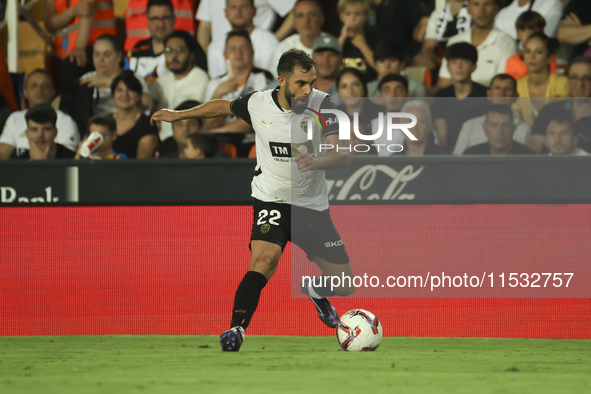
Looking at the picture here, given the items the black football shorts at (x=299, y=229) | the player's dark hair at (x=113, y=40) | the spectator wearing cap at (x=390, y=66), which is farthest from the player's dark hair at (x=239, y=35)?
the black football shorts at (x=299, y=229)

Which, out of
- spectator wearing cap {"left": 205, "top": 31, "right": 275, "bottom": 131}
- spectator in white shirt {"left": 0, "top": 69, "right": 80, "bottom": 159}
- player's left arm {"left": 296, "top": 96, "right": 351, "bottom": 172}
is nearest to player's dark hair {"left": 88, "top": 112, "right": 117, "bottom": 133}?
spectator in white shirt {"left": 0, "top": 69, "right": 80, "bottom": 159}

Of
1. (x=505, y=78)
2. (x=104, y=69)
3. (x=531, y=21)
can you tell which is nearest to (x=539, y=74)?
(x=505, y=78)

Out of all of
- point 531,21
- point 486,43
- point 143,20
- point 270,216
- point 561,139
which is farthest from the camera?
point 143,20

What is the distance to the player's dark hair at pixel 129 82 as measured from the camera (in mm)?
6461

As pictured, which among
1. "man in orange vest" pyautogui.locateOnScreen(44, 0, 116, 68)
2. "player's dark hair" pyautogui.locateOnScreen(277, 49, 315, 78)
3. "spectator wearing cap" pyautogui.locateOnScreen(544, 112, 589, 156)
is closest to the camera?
"player's dark hair" pyautogui.locateOnScreen(277, 49, 315, 78)

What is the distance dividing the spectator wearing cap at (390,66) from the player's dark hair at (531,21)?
1.06m

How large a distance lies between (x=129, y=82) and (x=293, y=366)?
3.55 m

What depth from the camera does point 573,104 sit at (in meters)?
5.96

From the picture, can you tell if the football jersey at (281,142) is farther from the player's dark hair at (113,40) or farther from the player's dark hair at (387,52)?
the player's dark hair at (113,40)

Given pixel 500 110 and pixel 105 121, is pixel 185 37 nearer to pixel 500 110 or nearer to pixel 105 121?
pixel 105 121

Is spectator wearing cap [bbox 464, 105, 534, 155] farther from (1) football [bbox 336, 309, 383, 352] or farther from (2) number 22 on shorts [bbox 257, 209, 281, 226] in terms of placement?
(2) number 22 on shorts [bbox 257, 209, 281, 226]

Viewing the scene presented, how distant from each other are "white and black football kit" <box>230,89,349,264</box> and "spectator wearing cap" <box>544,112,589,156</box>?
2.12 metres

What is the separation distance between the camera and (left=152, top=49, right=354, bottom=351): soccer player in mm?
4340

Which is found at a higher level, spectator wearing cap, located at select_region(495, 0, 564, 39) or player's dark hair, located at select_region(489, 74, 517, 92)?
spectator wearing cap, located at select_region(495, 0, 564, 39)
